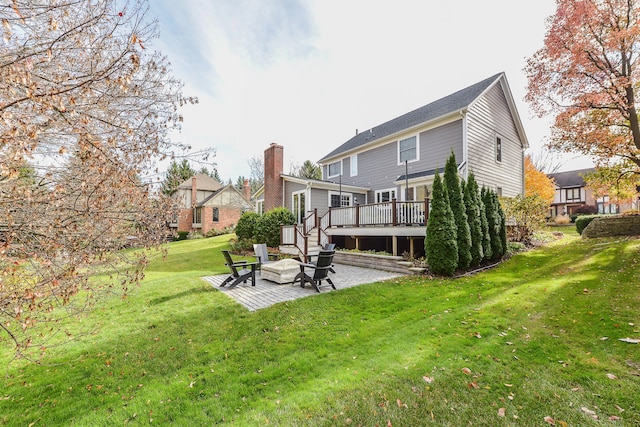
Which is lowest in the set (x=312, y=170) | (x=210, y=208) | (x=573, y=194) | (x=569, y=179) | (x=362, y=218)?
(x=362, y=218)

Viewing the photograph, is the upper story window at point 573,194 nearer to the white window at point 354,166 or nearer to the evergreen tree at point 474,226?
the white window at point 354,166

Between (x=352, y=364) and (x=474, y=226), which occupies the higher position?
(x=474, y=226)

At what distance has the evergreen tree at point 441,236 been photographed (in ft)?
27.0

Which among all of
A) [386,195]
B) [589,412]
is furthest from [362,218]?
[589,412]

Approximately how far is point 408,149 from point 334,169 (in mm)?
6621

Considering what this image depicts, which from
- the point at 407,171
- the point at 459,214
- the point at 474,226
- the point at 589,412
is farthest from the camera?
the point at 407,171

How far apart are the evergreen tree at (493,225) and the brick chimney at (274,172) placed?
12.3m

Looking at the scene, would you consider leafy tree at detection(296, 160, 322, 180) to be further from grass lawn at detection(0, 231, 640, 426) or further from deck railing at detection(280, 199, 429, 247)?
grass lawn at detection(0, 231, 640, 426)

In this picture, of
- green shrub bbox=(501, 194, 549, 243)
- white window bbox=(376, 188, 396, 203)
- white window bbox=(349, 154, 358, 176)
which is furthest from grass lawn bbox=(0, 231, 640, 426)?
white window bbox=(349, 154, 358, 176)

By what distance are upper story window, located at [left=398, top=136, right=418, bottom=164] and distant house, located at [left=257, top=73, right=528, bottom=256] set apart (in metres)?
0.06

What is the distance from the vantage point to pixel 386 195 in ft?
52.6

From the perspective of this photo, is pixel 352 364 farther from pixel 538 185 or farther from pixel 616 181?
pixel 538 185

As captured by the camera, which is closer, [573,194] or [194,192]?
[194,192]

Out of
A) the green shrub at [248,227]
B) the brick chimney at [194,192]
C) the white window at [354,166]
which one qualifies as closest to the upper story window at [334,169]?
the white window at [354,166]
